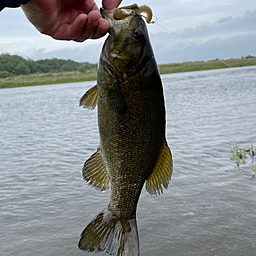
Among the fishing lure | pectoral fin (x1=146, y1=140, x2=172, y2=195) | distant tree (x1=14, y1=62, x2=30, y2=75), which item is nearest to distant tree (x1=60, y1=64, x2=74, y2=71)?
distant tree (x1=14, y1=62, x2=30, y2=75)

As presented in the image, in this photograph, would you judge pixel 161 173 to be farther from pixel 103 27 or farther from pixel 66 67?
pixel 66 67

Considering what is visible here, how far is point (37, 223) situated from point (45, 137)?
29.4ft

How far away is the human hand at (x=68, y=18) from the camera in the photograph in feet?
7.31

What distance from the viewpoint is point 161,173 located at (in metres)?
2.47

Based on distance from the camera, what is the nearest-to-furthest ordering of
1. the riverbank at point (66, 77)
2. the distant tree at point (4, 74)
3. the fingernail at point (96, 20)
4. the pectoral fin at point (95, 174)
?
the fingernail at point (96, 20), the pectoral fin at point (95, 174), the distant tree at point (4, 74), the riverbank at point (66, 77)

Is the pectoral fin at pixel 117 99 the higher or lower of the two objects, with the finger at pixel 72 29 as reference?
lower

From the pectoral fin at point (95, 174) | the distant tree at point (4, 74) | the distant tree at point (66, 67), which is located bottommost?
the pectoral fin at point (95, 174)

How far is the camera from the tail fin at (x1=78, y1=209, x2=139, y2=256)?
2506mm

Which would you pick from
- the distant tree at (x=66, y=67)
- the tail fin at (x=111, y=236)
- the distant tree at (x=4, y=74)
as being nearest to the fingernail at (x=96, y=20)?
the tail fin at (x=111, y=236)

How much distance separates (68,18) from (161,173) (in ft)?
4.85

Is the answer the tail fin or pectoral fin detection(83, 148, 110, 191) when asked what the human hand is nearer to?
pectoral fin detection(83, 148, 110, 191)

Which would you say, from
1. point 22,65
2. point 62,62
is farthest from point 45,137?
point 62,62

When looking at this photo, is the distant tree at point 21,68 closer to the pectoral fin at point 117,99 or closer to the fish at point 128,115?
the fish at point 128,115

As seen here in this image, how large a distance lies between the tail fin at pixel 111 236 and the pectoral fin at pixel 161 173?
0.36m
